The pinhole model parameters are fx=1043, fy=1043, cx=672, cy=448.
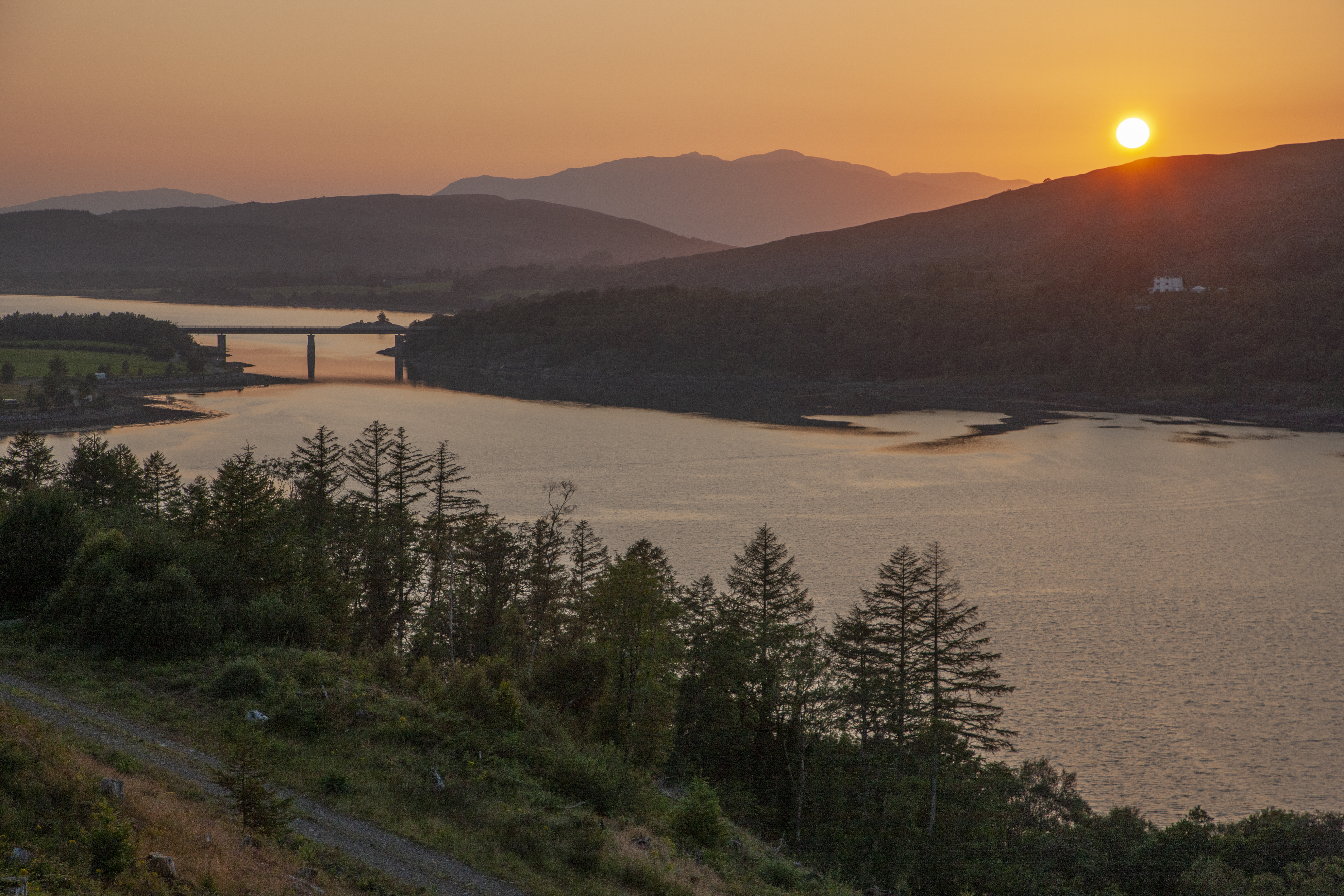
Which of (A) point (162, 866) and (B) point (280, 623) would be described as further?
(B) point (280, 623)

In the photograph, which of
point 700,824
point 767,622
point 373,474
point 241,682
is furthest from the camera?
point 373,474

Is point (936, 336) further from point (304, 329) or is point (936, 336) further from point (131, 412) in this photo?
point (131, 412)

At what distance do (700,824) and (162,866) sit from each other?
25.4 feet

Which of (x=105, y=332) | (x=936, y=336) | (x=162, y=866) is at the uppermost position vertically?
(x=936, y=336)

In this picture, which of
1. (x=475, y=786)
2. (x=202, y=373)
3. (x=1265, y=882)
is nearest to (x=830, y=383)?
(x=202, y=373)

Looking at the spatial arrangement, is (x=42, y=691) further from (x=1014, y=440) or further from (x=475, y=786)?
(x=1014, y=440)

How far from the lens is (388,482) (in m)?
37.8

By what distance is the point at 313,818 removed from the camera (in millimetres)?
12039

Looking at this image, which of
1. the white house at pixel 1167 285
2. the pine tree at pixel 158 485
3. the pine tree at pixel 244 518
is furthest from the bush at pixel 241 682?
the white house at pixel 1167 285

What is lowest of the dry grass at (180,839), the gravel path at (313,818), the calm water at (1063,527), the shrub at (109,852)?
the calm water at (1063,527)

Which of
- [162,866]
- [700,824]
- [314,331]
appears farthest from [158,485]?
[314,331]

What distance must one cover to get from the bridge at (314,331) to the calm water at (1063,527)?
27.9m

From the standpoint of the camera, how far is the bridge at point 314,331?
14212 cm

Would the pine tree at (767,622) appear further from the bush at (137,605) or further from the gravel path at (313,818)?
the gravel path at (313,818)
